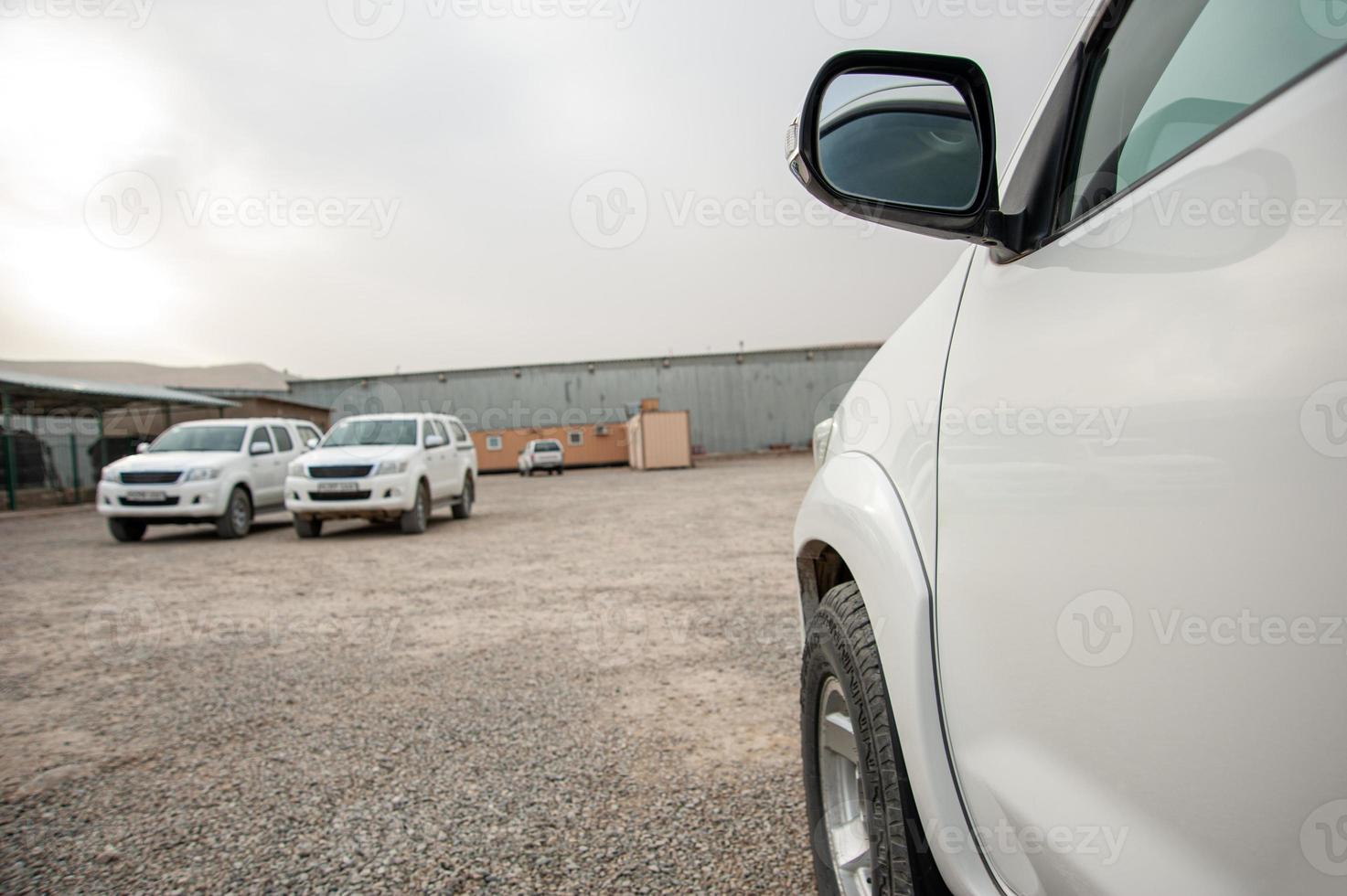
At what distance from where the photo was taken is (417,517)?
35.8 ft

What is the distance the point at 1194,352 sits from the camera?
31.4 inches

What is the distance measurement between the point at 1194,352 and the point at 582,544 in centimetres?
896

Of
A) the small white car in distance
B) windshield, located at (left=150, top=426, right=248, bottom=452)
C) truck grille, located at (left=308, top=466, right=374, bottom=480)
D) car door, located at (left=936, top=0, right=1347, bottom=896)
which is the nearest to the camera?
car door, located at (left=936, top=0, right=1347, bottom=896)

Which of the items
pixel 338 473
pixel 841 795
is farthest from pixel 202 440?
pixel 841 795

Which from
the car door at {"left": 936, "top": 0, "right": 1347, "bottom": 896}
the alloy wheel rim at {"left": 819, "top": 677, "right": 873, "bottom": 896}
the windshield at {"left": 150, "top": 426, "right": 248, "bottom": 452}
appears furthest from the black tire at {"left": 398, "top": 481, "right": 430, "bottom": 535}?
the car door at {"left": 936, "top": 0, "right": 1347, "bottom": 896}

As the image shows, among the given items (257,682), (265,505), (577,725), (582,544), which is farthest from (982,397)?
(265,505)

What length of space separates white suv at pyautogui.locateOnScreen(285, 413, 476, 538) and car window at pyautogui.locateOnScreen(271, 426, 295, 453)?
1477 mm

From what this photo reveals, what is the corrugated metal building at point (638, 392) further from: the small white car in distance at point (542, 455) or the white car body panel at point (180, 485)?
the white car body panel at point (180, 485)

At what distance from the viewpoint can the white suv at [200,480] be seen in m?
10.4

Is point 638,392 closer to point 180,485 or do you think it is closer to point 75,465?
point 75,465

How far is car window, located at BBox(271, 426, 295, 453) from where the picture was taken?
41.1ft

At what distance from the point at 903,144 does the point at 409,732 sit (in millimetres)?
3100

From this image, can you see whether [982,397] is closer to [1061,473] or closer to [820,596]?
[1061,473]

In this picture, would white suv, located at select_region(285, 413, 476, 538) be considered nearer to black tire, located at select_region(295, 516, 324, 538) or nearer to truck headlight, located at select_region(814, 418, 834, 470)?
black tire, located at select_region(295, 516, 324, 538)
